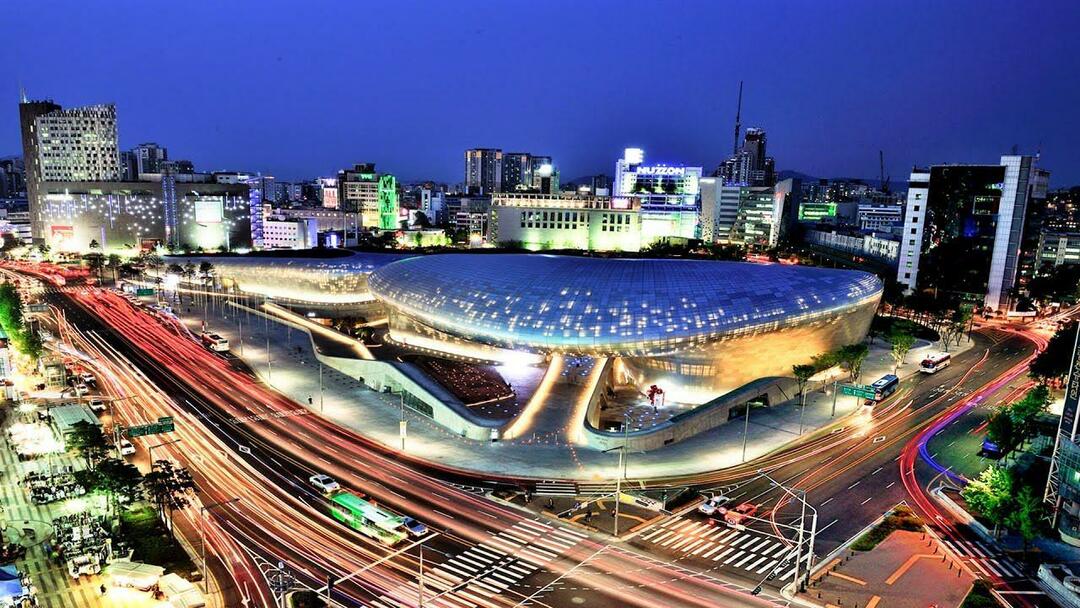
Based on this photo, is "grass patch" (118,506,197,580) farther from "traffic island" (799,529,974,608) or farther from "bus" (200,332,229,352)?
"bus" (200,332,229,352)

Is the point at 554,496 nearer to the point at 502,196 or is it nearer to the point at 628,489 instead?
the point at 628,489

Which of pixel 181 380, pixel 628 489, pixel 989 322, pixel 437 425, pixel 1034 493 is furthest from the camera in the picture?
pixel 989 322

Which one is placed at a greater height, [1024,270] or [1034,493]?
[1024,270]

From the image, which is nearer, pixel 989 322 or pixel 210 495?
pixel 210 495

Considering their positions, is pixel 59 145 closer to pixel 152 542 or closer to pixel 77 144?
pixel 77 144

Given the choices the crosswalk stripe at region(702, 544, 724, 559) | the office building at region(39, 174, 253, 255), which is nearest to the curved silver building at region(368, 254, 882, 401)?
the crosswalk stripe at region(702, 544, 724, 559)

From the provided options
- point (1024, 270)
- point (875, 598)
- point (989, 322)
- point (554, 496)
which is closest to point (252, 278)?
point (554, 496)

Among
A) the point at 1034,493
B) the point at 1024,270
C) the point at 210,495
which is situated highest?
the point at 1024,270
